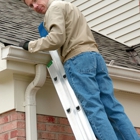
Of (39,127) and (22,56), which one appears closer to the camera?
(22,56)

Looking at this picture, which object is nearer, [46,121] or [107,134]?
[107,134]

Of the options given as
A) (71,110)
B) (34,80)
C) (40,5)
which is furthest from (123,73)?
(40,5)

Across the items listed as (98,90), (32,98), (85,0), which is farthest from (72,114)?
(85,0)

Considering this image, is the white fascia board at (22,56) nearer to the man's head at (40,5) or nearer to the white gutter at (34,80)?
the white gutter at (34,80)

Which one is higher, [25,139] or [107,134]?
[25,139]

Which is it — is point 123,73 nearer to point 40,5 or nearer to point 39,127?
point 39,127

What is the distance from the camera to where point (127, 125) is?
4.76m

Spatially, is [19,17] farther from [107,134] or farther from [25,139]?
[107,134]

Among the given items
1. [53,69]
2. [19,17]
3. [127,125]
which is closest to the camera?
[127,125]

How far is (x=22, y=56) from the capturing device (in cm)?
513

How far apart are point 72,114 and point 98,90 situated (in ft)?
1.22

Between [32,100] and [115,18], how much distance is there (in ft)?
14.2

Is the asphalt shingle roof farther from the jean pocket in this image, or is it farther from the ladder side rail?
the jean pocket

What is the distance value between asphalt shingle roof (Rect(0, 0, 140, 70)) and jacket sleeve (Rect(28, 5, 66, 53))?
79 centimetres
